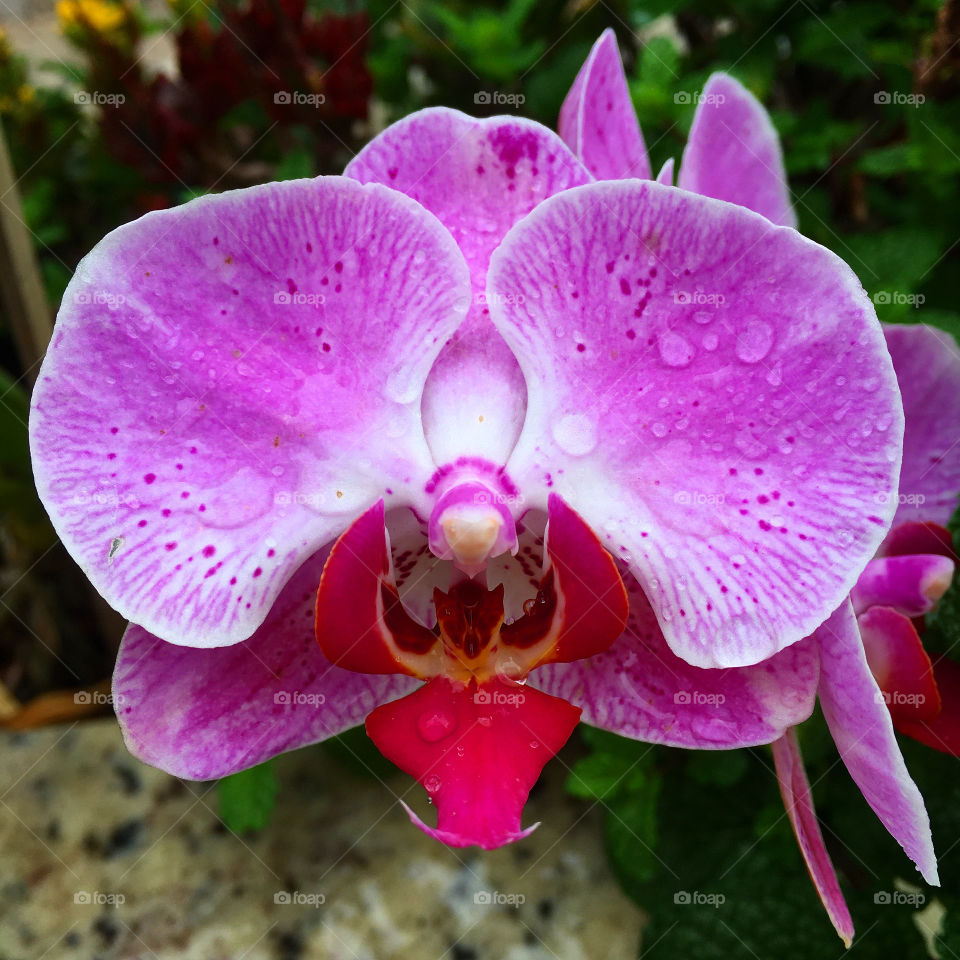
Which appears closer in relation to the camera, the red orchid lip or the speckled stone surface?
the red orchid lip

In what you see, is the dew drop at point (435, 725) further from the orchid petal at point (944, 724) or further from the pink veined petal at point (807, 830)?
the orchid petal at point (944, 724)

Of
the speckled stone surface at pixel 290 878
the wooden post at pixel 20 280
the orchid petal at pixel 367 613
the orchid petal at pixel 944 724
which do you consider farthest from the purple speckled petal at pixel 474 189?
the wooden post at pixel 20 280

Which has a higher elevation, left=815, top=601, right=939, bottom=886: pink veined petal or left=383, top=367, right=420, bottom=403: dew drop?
left=383, top=367, right=420, bottom=403: dew drop

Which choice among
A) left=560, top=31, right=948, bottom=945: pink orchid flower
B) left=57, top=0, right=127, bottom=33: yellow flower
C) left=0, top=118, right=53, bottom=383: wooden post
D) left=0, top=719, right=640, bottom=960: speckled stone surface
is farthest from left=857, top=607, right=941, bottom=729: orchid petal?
left=57, top=0, right=127, bottom=33: yellow flower

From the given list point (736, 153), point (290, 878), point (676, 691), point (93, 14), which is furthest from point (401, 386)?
point (93, 14)

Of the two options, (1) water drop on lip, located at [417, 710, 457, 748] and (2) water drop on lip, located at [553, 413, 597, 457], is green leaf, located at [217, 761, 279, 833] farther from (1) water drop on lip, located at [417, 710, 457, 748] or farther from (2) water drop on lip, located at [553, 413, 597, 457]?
(2) water drop on lip, located at [553, 413, 597, 457]

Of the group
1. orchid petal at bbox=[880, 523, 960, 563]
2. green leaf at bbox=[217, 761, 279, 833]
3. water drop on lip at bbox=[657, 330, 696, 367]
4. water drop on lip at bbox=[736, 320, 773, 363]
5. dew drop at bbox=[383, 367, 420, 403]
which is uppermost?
water drop on lip at bbox=[736, 320, 773, 363]
